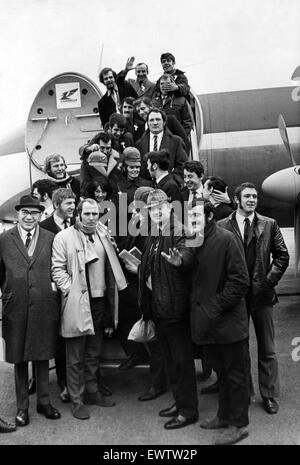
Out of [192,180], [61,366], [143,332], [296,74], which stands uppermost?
[296,74]

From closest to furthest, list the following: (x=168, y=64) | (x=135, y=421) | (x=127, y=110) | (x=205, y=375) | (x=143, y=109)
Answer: (x=135, y=421) < (x=205, y=375) < (x=143, y=109) < (x=127, y=110) < (x=168, y=64)

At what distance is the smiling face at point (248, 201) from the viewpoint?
461cm

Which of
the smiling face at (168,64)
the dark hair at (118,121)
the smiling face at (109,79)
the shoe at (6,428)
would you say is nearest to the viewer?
the shoe at (6,428)

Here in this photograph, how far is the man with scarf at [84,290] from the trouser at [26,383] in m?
0.21

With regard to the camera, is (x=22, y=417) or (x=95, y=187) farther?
(x=95, y=187)

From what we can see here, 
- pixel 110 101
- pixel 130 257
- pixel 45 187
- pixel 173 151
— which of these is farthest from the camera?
pixel 110 101

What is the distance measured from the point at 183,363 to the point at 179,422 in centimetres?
46

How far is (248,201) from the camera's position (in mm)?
4605

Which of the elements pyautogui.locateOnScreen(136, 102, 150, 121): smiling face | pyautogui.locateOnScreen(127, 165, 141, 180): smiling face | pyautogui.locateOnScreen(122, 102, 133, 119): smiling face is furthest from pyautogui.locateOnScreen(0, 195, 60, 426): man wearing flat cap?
pyautogui.locateOnScreen(122, 102, 133, 119): smiling face

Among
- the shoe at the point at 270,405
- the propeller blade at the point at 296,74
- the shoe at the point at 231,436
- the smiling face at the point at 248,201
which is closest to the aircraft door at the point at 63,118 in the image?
the propeller blade at the point at 296,74

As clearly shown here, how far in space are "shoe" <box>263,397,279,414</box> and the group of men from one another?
0.03 feet

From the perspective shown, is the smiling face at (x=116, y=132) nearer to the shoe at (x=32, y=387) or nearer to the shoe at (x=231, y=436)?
the shoe at (x=32, y=387)

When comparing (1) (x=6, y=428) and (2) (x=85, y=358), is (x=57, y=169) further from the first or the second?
(1) (x=6, y=428)

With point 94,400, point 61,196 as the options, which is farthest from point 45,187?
point 94,400
